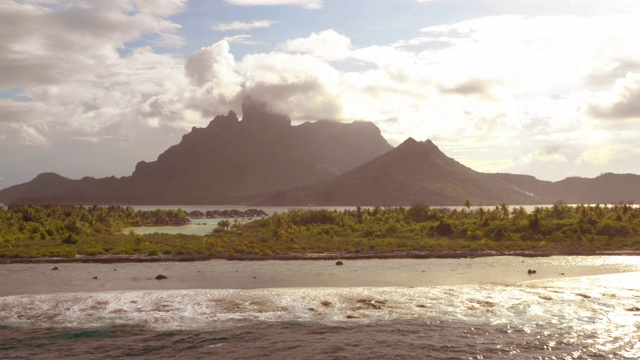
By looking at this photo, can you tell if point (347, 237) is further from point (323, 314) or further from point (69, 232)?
point (323, 314)

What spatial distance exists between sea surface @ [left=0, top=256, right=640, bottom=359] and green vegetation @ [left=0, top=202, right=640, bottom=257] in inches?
683

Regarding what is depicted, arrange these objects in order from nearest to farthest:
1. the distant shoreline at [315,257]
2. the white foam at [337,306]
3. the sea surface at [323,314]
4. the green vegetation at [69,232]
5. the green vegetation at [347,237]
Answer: the sea surface at [323,314] → the white foam at [337,306] → the distant shoreline at [315,257] → the green vegetation at [69,232] → the green vegetation at [347,237]

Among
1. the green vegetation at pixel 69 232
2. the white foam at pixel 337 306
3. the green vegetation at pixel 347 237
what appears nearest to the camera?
the white foam at pixel 337 306

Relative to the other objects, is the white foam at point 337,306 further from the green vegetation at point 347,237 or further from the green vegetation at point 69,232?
the green vegetation at point 69,232

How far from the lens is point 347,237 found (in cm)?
8800

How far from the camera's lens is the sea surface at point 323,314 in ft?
85.8

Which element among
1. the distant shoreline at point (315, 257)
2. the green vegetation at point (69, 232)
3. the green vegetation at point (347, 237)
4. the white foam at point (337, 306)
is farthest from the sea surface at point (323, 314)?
the green vegetation at point (347, 237)

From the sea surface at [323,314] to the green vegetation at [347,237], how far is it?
56.9 ft

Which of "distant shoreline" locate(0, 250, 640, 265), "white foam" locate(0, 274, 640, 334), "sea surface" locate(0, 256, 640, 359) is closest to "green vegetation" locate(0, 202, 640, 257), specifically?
"distant shoreline" locate(0, 250, 640, 265)

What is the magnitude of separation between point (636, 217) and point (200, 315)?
101m

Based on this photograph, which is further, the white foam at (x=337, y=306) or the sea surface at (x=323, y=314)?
the white foam at (x=337, y=306)

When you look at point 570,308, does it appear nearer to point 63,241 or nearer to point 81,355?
point 81,355

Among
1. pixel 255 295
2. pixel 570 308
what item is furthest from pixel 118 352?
pixel 570 308

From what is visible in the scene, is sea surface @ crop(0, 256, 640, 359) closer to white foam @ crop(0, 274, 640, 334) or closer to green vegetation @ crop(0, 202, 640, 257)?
white foam @ crop(0, 274, 640, 334)
